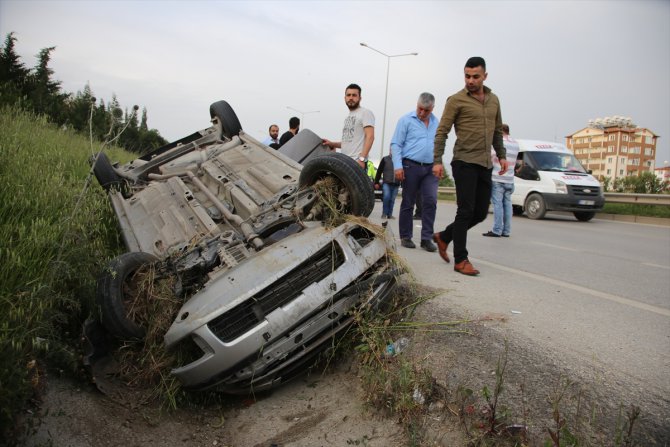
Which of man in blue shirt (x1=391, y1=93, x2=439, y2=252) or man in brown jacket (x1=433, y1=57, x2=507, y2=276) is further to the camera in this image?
man in blue shirt (x1=391, y1=93, x2=439, y2=252)

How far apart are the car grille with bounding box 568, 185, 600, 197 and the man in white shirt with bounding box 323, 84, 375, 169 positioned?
27.5 ft

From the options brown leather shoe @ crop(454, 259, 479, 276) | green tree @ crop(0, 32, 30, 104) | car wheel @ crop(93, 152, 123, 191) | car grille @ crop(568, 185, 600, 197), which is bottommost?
brown leather shoe @ crop(454, 259, 479, 276)

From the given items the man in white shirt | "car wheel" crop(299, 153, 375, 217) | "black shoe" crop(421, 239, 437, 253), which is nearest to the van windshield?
"black shoe" crop(421, 239, 437, 253)

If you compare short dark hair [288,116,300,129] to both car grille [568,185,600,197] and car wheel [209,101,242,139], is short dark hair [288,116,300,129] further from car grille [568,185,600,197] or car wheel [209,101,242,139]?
car grille [568,185,600,197]

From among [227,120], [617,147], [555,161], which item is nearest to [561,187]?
[555,161]

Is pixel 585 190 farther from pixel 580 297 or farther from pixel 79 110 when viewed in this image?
pixel 79 110

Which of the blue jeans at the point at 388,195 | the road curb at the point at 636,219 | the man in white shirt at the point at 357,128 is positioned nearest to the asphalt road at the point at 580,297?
the man in white shirt at the point at 357,128

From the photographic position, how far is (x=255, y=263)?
10.5 feet

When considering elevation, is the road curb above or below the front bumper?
below

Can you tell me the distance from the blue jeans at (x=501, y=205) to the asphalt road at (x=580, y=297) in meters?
0.45

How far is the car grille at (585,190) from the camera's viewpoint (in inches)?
494

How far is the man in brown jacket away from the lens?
4781 mm

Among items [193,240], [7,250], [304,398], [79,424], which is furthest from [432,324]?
[7,250]

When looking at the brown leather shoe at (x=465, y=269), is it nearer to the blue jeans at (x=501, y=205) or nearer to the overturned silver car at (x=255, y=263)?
A: the overturned silver car at (x=255, y=263)
